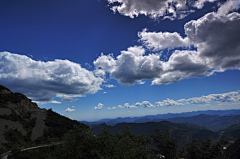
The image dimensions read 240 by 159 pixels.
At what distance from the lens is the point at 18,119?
61531mm

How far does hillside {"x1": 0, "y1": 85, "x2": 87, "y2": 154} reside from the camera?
157 feet

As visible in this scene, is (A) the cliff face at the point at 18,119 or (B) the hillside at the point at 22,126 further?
(A) the cliff face at the point at 18,119

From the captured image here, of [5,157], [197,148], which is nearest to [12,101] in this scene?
[5,157]

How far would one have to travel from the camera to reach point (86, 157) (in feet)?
36.7

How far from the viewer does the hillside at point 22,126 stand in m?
47.9

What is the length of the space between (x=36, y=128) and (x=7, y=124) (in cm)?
1129

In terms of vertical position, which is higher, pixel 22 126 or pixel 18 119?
pixel 18 119

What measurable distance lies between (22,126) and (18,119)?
20.0 ft

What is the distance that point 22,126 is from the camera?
57875 mm

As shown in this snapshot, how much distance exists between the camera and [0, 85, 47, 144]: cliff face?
52125 mm

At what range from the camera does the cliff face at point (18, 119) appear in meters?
52.1

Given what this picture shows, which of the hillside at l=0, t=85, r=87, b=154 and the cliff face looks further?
the cliff face

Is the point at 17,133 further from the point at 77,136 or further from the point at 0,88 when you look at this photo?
the point at 77,136

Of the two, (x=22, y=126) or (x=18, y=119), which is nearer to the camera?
(x=22, y=126)
